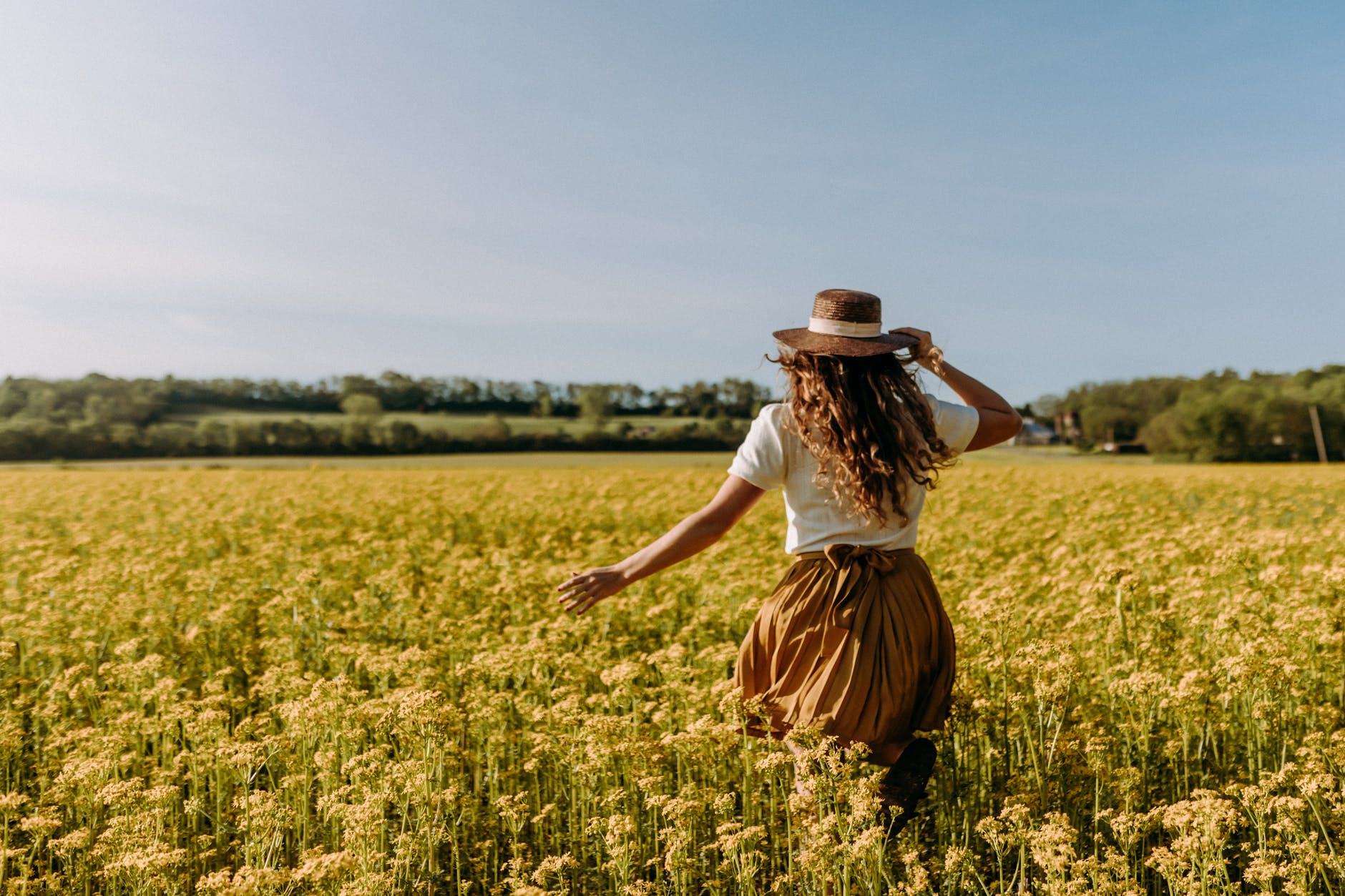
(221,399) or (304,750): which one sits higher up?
(221,399)

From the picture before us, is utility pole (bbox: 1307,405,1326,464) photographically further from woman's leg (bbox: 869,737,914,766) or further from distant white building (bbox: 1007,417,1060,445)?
woman's leg (bbox: 869,737,914,766)

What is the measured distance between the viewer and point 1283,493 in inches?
685

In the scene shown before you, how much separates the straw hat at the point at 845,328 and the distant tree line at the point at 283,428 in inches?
1732

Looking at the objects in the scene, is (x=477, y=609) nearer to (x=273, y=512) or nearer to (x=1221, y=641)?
(x=1221, y=641)

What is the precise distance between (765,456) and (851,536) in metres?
0.44

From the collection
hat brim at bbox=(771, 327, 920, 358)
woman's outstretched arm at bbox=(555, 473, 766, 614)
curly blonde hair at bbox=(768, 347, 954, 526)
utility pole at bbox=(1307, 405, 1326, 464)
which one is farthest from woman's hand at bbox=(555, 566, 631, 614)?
utility pole at bbox=(1307, 405, 1326, 464)

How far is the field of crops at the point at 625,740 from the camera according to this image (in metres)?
3.10

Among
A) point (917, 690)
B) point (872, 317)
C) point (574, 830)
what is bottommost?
point (574, 830)

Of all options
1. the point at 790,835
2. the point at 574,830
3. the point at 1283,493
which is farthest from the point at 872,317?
the point at 1283,493

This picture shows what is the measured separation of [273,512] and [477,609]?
9.00 metres

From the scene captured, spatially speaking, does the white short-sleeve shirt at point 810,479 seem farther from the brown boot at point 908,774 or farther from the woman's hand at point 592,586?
the brown boot at point 908,774

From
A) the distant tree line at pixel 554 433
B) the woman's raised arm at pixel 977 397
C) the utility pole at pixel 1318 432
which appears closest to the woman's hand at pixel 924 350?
the woman's raised arm at pixel 977 397

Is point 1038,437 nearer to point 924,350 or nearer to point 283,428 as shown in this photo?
point 283,428

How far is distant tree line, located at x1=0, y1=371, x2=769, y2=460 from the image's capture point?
168 feet
